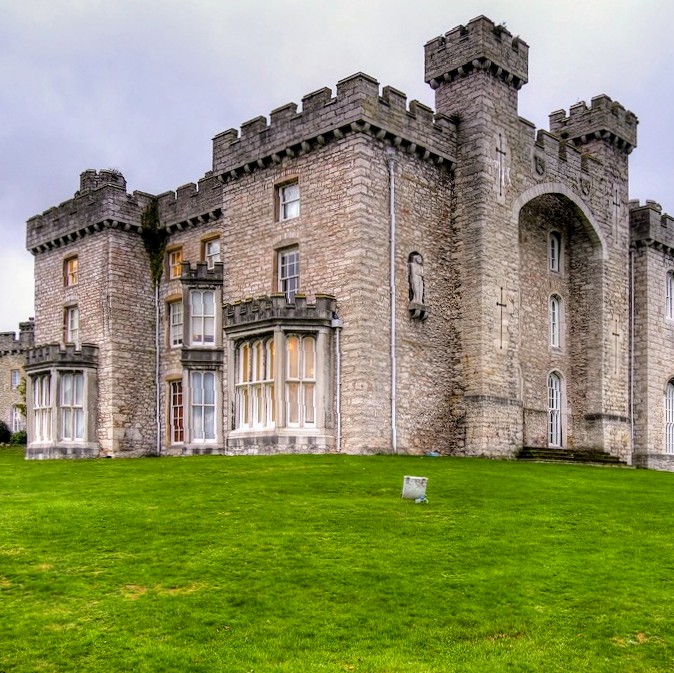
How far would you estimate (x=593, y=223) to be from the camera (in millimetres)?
29797

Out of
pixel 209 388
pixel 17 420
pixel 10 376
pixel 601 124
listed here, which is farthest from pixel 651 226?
pixel 10 376

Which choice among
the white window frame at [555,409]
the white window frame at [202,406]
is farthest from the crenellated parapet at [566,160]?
the white window frame at [202,406]

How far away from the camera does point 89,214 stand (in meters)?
A: 32.6

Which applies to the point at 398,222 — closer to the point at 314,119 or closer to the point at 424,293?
the point at 424,293

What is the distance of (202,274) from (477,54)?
11.5 metres

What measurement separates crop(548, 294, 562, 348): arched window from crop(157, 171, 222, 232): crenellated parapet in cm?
1211

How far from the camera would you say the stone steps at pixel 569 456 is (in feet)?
84.0

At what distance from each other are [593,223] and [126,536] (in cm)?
2216

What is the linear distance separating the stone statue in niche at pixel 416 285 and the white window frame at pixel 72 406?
46.0 feet

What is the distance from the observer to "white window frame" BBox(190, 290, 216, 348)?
29781mm

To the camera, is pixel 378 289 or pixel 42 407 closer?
pixel 378 289

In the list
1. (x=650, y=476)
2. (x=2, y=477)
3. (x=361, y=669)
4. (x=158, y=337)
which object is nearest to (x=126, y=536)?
(x=361, y=669)

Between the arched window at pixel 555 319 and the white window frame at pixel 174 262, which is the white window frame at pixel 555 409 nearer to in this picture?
the arched window at pixel 555 319

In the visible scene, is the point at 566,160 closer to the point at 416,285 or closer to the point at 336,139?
the point at 416,285
